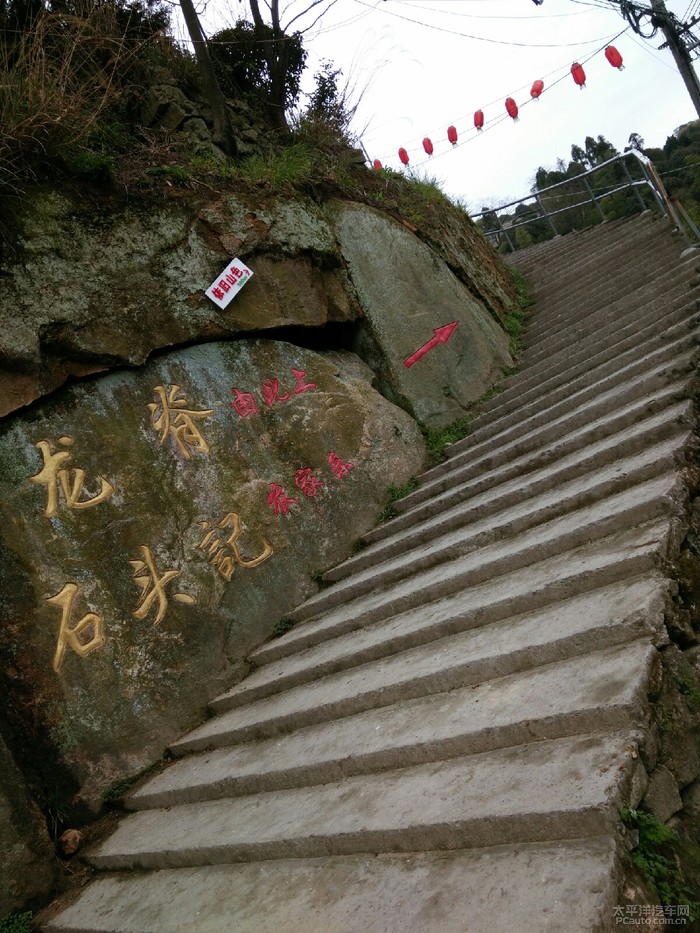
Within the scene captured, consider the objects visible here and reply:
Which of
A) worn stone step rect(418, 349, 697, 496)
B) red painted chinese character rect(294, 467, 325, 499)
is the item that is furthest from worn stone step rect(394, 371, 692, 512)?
red painted chinese character rect(294, 467, 325, 499)

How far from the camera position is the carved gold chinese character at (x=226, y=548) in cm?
543

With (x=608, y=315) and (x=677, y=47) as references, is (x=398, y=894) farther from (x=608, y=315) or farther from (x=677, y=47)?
(x=677, y=47)

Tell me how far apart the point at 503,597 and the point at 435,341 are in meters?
4.73

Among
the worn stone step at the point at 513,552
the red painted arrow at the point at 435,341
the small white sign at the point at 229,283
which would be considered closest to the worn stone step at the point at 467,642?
the worn stone step at the point at 513,552

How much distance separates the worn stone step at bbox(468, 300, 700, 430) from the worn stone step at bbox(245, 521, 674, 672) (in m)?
2.83

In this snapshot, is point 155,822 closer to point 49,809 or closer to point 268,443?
point 49,809

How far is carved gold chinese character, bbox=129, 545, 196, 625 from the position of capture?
5043mm

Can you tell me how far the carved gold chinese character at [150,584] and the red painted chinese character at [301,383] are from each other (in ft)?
7.02

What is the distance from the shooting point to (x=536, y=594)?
10.7 ft

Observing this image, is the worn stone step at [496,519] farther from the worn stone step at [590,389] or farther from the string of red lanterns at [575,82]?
the string of red lanterns at [575,82]

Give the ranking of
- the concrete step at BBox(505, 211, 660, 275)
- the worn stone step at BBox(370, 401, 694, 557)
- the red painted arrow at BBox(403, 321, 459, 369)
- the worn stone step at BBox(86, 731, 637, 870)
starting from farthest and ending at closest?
1. the concrete step at BBox(505, 211, 660, 275)
2. the red painted arrow at BBox(403, 321, 459, 369)
3. the worn stone step at BBox(370, 401, 694, 557)
4. the worn stone step at BBox(86, 731, 637, 870)

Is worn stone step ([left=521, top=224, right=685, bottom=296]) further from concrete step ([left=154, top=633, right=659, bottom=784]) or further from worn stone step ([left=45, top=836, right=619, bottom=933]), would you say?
worn stone step ([left=45, top=836, right=619, bottom=933])

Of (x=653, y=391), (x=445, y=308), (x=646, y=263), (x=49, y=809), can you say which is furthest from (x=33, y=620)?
(x=646, y=263)

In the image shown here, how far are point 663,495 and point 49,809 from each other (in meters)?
4.39
